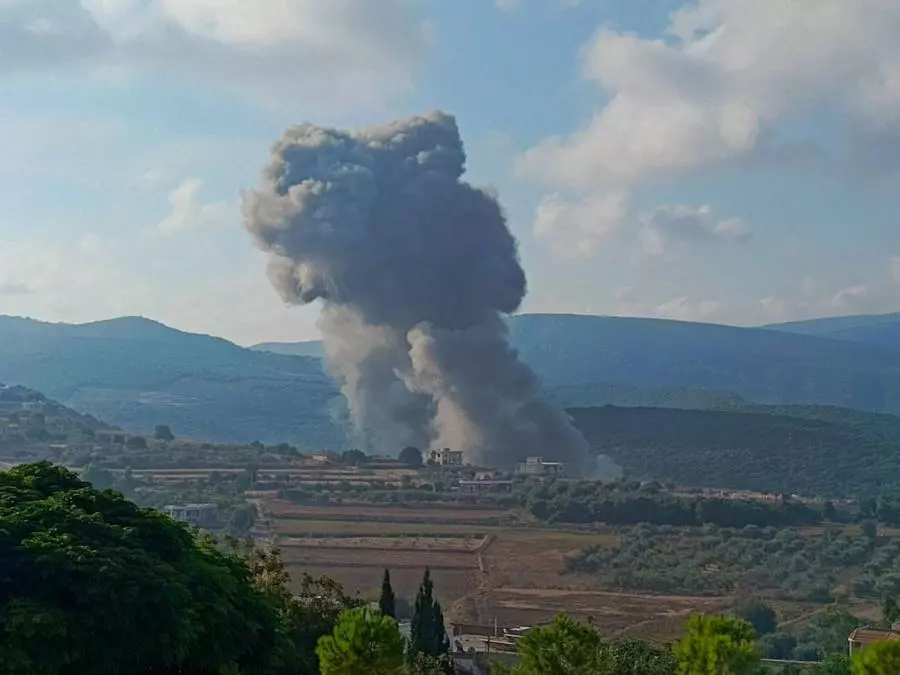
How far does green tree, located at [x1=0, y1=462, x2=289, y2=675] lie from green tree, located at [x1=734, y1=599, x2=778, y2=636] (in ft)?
88.1

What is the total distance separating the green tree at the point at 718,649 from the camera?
1418 centimetres

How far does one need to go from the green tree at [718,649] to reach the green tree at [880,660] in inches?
49.5

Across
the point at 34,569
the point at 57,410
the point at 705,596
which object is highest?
the point at 57,410

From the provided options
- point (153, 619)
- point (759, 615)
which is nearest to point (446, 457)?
point (759, 615)

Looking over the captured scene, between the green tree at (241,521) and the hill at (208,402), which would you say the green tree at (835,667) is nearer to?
the green tree at (241,521)

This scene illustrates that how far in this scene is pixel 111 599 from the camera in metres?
12.9

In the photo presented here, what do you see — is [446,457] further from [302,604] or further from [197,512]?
[302,604]

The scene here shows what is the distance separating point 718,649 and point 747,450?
74116 mm

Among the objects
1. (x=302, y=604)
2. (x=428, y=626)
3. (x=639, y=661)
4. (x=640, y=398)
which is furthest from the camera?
(x=640, y=398)

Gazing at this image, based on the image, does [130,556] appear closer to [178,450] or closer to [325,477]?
[325,477]

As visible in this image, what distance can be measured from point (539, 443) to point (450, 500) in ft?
43.5

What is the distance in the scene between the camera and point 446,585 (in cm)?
4494

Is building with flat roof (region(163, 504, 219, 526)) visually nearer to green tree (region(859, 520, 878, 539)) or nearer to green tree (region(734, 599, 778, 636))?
green tree (region(734, 599, 778, 636))

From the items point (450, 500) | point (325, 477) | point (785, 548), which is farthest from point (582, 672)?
point (325, 477)
